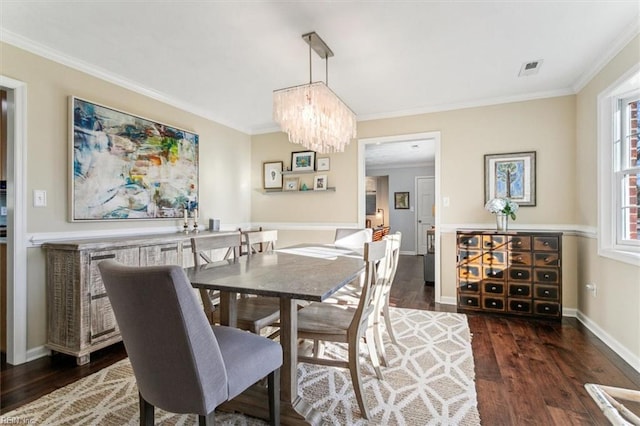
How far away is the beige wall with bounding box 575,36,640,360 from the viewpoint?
7.28 ft

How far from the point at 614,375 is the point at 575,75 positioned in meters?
2.62

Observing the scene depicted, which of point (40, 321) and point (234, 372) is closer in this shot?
point (234, 372)

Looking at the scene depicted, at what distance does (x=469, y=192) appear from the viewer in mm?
3662

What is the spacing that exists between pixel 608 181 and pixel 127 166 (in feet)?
14.2

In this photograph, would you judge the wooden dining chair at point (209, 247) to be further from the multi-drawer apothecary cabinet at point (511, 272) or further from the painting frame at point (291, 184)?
the multi-drawer apothecary cabinet at point (511, 272)

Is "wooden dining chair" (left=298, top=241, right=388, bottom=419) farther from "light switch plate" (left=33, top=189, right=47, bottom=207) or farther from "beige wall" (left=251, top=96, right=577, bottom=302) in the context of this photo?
"beige wall" (left=251, top=96, right=577, bottom=302)

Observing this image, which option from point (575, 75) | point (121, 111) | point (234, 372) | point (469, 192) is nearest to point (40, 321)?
point (121, 111)

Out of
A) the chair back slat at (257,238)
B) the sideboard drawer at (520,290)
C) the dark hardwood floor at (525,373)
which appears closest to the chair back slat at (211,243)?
the chair back slat at (257,238)

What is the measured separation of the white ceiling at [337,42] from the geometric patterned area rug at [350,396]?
2382 millimetres

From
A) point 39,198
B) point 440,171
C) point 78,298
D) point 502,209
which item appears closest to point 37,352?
point 78,298

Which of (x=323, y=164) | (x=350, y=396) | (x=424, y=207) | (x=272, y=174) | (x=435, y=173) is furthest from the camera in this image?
(x=424, y=207)

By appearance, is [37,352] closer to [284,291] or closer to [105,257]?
[105,257]

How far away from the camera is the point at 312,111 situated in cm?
221

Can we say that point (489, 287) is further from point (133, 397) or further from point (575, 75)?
point (133, 397)
